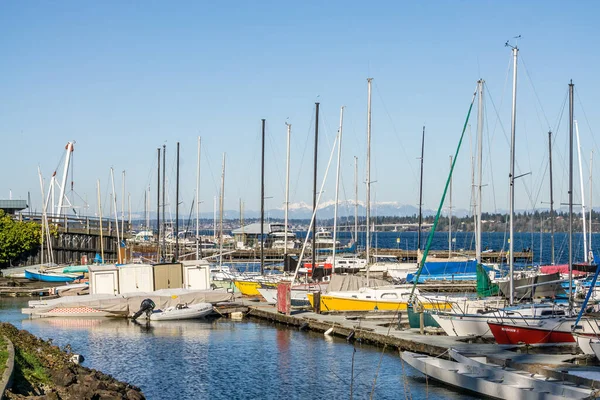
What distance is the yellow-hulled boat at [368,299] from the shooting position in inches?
1748

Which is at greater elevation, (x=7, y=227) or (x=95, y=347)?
(x=7, y=227)

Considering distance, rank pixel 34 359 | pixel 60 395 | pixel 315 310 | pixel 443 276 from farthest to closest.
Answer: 1. pixel 443 276
2. pixel 315 310
3. pixel 34 359
4. pixel 60 395

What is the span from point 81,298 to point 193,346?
14.8 meters

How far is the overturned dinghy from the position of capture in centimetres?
2303

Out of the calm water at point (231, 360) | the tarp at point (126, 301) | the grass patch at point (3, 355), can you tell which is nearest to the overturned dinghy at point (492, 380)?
the calm water at point (231, 360)

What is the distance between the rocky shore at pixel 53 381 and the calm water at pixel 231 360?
11.8 ft

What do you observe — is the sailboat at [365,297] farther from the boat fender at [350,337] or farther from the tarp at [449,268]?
the tarp at [449,268]

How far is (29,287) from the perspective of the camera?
65625 millimetres

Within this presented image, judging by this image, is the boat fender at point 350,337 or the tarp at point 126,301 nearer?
the boat fender at point 350,337

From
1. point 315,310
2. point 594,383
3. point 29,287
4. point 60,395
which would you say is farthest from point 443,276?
point 60,395

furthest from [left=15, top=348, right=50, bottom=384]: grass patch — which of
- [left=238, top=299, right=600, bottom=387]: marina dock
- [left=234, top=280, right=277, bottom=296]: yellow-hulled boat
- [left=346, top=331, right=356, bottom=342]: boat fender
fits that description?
[left=234, top=280, right=277, bottom=296]: yellow-hulled boat

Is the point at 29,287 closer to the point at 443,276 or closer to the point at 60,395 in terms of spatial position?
the point at 443,276

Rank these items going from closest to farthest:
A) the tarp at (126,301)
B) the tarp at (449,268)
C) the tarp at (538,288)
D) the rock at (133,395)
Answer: the rock at (133,395) < the tarp at (538,288) < the tarp at (126,301) < the tarp at (449,268)

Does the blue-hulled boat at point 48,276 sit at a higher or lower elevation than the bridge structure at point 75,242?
lower
